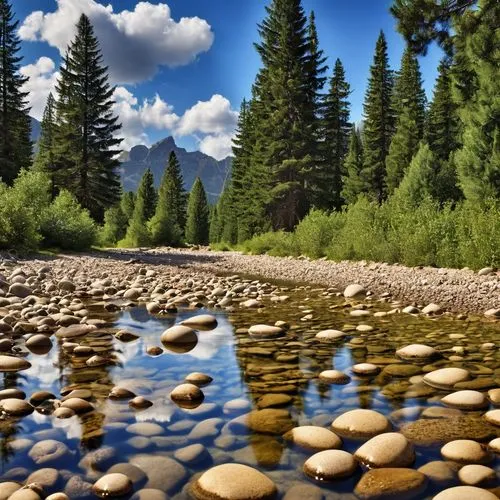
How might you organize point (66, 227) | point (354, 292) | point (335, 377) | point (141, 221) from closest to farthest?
point (335, 377)
point (354, 292)
point (66, 227)
point (141, 221)

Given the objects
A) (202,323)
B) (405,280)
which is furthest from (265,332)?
(405,280)

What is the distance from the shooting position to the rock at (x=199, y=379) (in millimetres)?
3752

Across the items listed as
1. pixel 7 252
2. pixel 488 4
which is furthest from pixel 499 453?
pixel 7 252

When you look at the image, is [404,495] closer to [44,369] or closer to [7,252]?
[44,369]

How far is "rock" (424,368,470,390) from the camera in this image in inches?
144

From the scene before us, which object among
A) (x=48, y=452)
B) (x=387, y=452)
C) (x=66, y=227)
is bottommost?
(x=48, y=452)

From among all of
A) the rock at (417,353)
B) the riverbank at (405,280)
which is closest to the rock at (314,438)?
the rock at (417,353)

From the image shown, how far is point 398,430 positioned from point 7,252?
47.7ft

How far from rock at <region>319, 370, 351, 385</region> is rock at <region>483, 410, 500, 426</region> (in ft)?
3.61

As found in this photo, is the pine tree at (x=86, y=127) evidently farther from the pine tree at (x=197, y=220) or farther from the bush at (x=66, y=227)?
the pine tree at (x=197, y=220)

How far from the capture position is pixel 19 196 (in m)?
15.2

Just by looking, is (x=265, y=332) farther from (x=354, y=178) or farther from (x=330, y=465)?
(x=354, y=178)

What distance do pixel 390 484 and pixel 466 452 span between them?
1.76ft

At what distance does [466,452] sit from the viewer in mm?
2436
